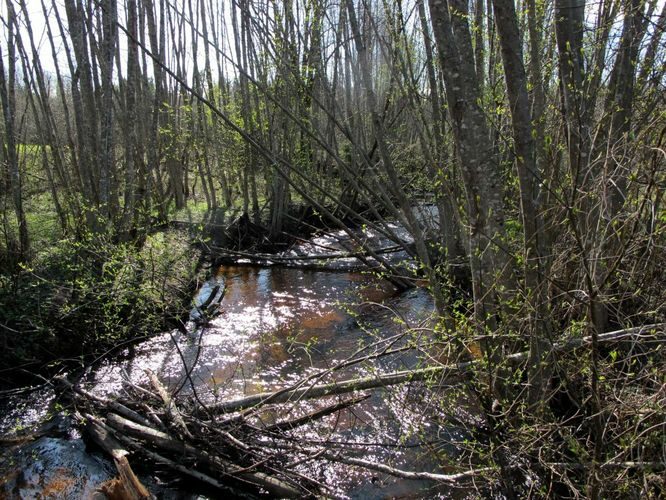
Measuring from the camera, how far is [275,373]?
17.6ft

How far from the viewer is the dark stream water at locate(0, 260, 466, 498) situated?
369 centimetres

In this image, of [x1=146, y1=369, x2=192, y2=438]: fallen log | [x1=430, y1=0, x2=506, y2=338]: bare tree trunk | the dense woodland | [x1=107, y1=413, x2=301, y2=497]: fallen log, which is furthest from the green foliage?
[x1=430, y1=0, x2=506, y2=338]: bare tree trunk

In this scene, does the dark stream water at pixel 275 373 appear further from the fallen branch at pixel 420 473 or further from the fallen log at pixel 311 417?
the fallen branch at pixel 420 473

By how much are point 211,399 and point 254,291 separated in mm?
3626

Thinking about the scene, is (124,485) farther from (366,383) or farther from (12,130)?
(12,130)

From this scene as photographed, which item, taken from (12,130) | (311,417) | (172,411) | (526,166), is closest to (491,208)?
(526,166)

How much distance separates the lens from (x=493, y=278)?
3336 millimetres

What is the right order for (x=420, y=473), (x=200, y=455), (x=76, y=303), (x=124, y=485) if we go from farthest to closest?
(x=76, y=303)
(x=200, y=455)
(x=124, y=485)
(x=420, y=473)

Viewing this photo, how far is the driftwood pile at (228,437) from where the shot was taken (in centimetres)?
339

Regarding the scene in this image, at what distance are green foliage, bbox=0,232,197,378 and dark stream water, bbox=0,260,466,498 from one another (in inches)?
15.0

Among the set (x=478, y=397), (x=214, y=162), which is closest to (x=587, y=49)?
(x=478, y=397)

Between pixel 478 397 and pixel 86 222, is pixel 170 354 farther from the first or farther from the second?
pixel 478 397

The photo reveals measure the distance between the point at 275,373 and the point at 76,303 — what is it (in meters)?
2.48

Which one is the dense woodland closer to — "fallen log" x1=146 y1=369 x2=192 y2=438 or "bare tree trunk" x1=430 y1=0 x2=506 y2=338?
"bare tree trunk" x1=430 y1=0 x2=506 y2=338
